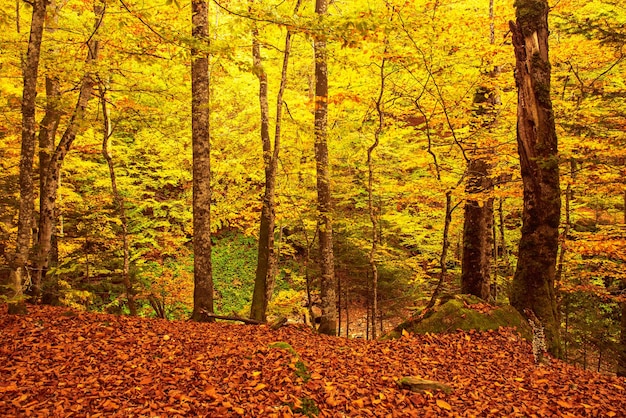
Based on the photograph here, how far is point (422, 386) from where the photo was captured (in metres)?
4.81

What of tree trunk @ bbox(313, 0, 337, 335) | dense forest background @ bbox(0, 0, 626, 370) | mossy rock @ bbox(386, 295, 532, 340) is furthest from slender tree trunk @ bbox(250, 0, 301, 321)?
mossy rock @ bbox(386, 295, 532, 340)

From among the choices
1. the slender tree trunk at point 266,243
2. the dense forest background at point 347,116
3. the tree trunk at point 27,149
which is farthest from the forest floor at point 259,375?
the slender tree trunk at point 266,243

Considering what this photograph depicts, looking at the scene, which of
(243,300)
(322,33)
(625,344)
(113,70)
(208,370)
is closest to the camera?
(208,370)

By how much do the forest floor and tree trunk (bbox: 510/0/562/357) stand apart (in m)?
0.91

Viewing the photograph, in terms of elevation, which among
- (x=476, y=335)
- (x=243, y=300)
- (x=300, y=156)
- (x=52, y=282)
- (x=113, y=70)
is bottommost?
(x=243, y=300)

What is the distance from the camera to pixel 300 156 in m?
12.5

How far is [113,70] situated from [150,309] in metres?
9.87

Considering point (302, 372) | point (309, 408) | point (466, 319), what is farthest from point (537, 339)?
point (309, 408)

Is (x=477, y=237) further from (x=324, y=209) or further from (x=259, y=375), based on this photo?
(x=259, y=375)

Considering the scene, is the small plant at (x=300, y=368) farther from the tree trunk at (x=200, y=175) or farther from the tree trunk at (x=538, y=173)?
the tree trunk at (x=538, y=173)

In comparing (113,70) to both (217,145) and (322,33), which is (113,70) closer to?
(322,33)

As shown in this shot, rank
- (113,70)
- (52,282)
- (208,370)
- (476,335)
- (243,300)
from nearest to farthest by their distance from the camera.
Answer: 1. (208,370)
2. (476,335)
3. (52,282)
4. (113,70)
5. (243,300)

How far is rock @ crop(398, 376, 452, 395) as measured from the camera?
4785 mm

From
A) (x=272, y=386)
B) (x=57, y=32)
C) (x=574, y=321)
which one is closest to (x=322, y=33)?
(x=272, y=386)
